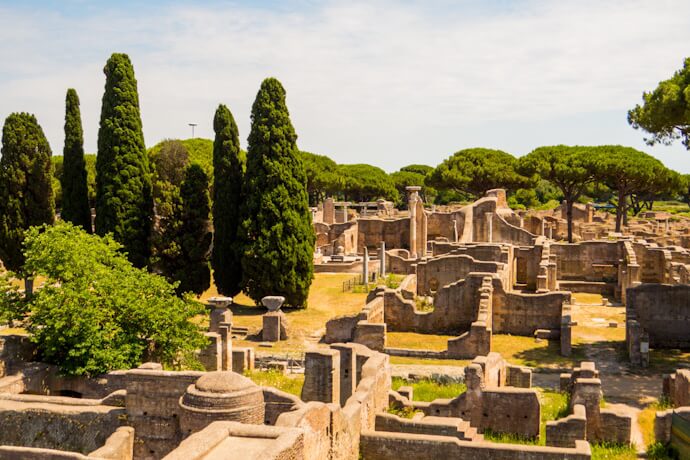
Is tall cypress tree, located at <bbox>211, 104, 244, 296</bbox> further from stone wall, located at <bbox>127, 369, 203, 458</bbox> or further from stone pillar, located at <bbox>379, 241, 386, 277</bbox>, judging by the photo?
stone wall, located at <bbox>127, 369, 203, 458</bbox>

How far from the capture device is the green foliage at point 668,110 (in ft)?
92.4

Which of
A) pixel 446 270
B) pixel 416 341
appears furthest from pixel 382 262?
pixel 416 341

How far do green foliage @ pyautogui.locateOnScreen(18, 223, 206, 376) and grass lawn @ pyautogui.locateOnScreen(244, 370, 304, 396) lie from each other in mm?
2258

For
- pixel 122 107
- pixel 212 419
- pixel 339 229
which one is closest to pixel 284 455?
pixel 212 419

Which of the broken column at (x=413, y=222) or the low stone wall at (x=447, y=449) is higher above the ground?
the broken column at (x=413, y=222)

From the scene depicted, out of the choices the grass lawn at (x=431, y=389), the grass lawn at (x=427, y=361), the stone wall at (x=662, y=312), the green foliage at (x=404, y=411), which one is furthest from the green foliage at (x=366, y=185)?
the green foliage at (x=404, y=411)

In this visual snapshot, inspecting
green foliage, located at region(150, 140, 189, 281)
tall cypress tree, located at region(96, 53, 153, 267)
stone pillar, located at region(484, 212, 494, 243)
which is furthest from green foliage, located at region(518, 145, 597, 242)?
tall cypress tree, located at region(96, 53, 153, 267)

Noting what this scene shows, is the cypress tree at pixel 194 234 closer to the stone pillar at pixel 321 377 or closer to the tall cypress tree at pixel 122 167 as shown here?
the tall cypress tree at pixel 122 167

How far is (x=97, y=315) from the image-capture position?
21766 millimetres

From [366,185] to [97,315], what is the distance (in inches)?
3261

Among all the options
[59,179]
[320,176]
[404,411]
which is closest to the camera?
[404,411]

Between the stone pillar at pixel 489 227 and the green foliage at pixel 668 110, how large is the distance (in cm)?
1926

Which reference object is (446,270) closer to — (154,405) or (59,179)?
(154,405)

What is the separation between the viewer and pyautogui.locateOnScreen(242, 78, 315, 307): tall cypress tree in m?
35.2
